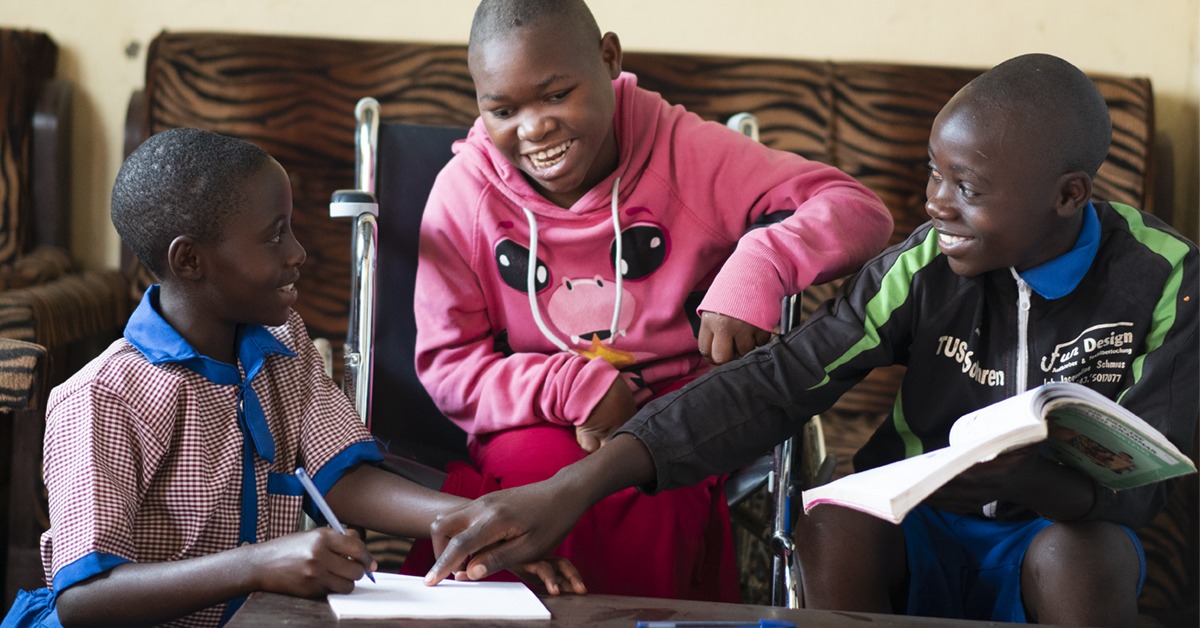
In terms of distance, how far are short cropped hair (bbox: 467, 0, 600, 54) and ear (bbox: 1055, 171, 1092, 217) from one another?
0.64 meters

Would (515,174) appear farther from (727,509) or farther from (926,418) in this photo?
(926,418)

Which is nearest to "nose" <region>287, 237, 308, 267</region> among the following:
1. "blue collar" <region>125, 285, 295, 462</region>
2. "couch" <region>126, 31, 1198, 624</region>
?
"blue collar" <region>125, 285, 295, 462</region>

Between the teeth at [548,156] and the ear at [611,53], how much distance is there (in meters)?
0.14

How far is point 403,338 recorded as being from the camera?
1.89 meters

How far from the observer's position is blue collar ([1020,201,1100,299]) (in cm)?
137

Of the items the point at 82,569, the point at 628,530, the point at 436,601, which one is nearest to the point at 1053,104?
the point at 628,530

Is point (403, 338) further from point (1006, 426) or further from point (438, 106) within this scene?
point (1006, 426)

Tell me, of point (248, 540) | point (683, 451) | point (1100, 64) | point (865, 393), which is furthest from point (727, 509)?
point (1100, 64)

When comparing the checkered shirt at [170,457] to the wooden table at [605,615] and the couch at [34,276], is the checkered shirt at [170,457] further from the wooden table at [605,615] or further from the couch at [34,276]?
the couch at [34,276]

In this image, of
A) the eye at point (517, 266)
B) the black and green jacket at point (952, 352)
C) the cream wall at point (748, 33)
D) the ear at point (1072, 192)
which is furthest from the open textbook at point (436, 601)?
the cream wall at point (748, 33)

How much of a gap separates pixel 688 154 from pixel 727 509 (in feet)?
1.67

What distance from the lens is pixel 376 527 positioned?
55.1 inches

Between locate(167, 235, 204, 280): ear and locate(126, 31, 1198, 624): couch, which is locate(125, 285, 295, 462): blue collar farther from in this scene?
locate(126, 31, 1198, 624): couch

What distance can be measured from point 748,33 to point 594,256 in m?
1.09
